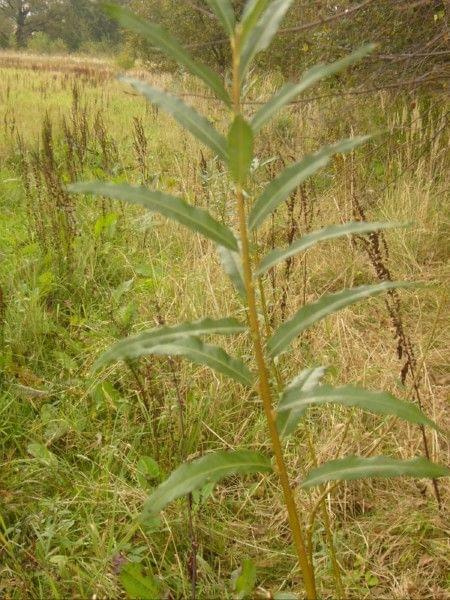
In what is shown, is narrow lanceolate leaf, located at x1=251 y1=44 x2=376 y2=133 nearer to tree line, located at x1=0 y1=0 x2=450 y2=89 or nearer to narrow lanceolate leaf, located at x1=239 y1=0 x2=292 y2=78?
narrow lanceolate leaf, located at x1=239 y1=0 x2=292 y2=78

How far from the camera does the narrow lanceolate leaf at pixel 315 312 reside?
0.85m

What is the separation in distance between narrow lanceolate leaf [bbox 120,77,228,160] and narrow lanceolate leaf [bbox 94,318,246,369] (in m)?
0.24

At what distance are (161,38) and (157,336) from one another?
41 cm

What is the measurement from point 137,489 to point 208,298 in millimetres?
Answer: 972

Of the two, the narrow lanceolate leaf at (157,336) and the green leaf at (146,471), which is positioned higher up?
the narrow lanceolate leaf at (157,336)

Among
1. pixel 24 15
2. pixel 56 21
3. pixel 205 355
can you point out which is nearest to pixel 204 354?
pixel 205 355

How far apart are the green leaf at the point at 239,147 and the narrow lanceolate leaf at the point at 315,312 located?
224 millimetres

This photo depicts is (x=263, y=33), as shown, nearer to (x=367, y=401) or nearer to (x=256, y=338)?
(x=256, y=338)

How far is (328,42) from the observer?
396 cm

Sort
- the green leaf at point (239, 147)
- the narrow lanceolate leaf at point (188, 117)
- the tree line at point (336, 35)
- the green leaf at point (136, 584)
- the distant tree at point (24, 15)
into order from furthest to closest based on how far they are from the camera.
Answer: the distant tree at point (24, 15)
the tree line at point (336, 35)
the green leaf at point (136, 584)
the narrow lanceolate leaf at point (188, 117)
the green leaf at point (239, 147)

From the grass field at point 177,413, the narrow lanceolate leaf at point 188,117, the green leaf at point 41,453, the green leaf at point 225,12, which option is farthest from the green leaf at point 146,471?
the green leaf at point 225,12

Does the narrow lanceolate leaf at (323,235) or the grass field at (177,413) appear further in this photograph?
the grass field at (177,413)

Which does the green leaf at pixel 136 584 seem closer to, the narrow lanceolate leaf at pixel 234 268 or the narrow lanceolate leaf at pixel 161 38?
the narrow lanceolate leaf at pixel 234 268

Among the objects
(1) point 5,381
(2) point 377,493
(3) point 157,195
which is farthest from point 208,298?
(3) point 157,195
